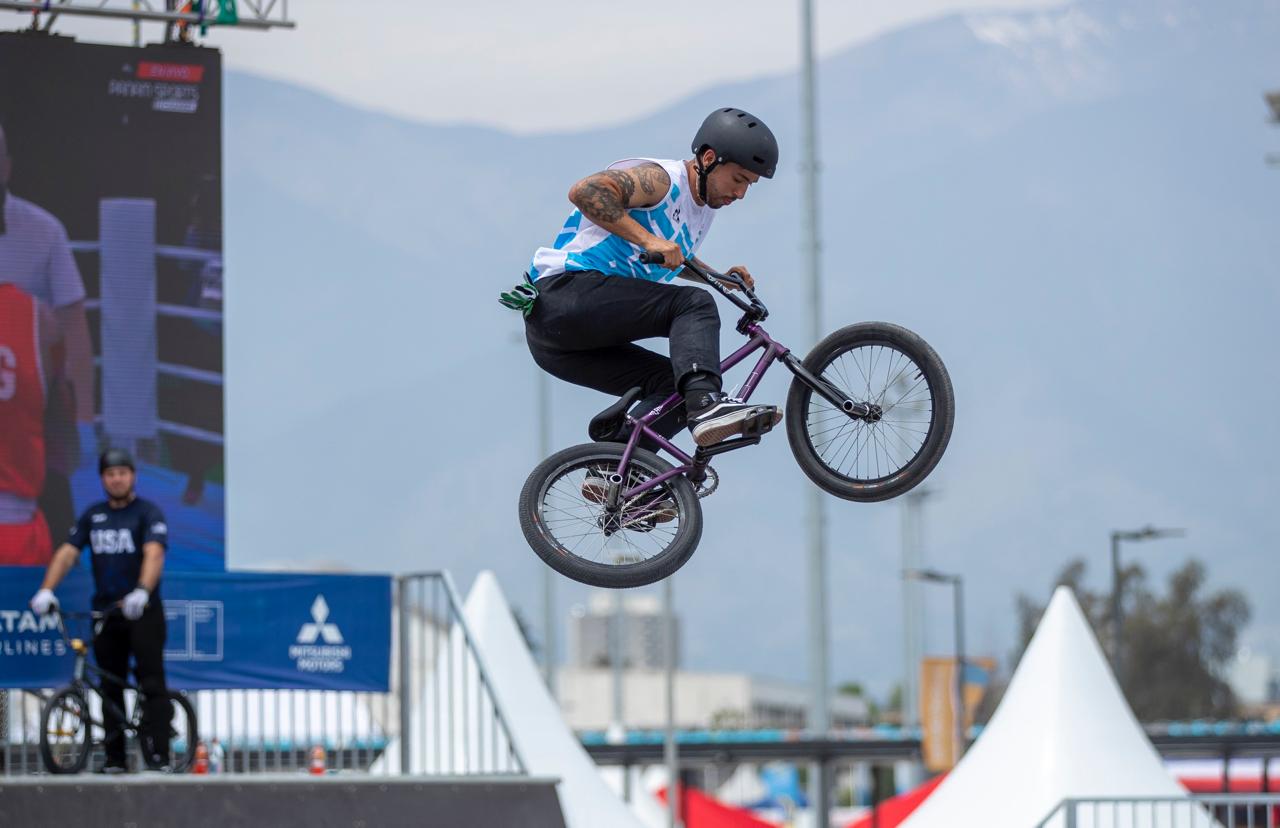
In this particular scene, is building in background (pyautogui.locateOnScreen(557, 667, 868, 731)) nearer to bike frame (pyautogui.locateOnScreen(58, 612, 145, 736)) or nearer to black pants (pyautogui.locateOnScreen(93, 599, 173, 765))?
Answer: bike frame (pyautogui.locateOnScreen(58, 612, 145, 736))

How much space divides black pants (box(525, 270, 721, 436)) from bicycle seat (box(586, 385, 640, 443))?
0.18 feet

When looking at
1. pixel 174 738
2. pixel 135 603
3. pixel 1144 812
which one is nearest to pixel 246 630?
pixel 174 738

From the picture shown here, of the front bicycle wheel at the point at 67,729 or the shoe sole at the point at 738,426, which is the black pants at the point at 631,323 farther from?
the front bicycle wheel at the point at 67,729

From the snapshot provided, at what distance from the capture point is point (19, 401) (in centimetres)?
1587

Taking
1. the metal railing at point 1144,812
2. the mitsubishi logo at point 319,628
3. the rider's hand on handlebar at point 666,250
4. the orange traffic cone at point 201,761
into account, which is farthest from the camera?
the mitsubishi logo at point 319,628

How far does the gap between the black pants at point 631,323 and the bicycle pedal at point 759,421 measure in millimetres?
268

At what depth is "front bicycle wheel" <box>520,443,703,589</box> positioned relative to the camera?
324 inches

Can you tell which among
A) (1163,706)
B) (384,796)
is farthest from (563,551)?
(1163,706)

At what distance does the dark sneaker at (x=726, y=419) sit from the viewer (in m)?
8.04

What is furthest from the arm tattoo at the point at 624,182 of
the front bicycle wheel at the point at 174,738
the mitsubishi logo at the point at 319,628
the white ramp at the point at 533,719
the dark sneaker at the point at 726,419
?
the white ramp at the point at 533,719

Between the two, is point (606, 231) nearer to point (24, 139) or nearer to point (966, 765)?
point (24, 139)

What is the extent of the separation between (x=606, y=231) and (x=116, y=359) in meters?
8.87

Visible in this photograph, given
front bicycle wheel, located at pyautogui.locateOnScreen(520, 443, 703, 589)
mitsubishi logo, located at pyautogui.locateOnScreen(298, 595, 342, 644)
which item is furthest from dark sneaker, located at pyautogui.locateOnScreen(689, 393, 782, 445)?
mitsubishi logo, located at pyautogui.locateOnScreen(298, 595, 342, 644)

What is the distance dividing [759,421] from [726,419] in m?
0.15
